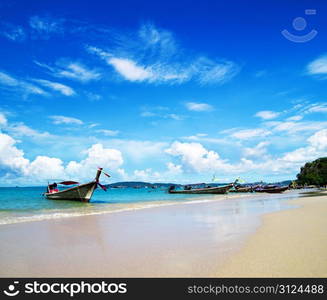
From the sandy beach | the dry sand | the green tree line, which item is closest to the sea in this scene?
the sandy beach

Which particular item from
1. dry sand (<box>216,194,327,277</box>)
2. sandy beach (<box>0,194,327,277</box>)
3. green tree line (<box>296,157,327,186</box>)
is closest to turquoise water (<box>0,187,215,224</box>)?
sandy beach (<box>0,194,327,277</box>)

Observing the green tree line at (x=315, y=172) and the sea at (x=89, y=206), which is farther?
the green tree line at (x=315, y=172)

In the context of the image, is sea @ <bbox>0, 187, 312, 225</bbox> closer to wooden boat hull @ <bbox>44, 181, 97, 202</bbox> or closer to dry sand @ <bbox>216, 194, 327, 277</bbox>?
wooden boat hull @ <bbox>44, 181, 97, 202</bbox>

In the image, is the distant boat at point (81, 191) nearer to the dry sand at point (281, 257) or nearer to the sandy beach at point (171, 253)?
the sandy beach at point (171, 253)

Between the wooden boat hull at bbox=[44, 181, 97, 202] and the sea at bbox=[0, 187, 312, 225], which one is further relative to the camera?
the wooden boat hull at bbox=[44, 181, 97, 202]

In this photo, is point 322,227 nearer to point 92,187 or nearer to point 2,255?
point 2,255

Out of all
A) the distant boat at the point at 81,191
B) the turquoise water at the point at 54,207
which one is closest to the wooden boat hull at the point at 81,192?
the distant boat at the point at 81,191

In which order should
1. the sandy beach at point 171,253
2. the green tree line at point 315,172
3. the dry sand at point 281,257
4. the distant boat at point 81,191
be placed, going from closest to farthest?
the dry sand at point 281,257 → the sandy beach at point 171,253 → the distant boat at point 81,191 → the green tree line at point 315,172

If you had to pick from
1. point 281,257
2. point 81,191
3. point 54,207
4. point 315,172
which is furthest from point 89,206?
point 315,172

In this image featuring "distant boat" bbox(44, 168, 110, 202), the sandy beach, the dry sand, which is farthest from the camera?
"distant boat" bbox(44, 168, 110, 202)

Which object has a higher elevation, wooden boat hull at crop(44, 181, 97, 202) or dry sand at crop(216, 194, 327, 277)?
wooden boat hull at crop(44, 181, 97, 202)

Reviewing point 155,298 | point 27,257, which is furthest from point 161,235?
point 155,298

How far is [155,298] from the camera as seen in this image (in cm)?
427

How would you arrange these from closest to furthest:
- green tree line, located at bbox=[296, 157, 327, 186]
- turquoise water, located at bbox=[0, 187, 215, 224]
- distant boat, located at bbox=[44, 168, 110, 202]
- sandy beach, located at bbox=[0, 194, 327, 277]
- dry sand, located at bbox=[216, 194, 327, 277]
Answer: dry sand, located at bbox=[216, 194, 327, 277]
sandy beach, located at bbox=[0, 194, 327, 277]
turquoise water, located at bbox=[0, 187, 215, 224]
distant boat, located at bbox=[44, 168, 110, 202]
green tree line, located at bbox=[296, 157, 327, 186]
